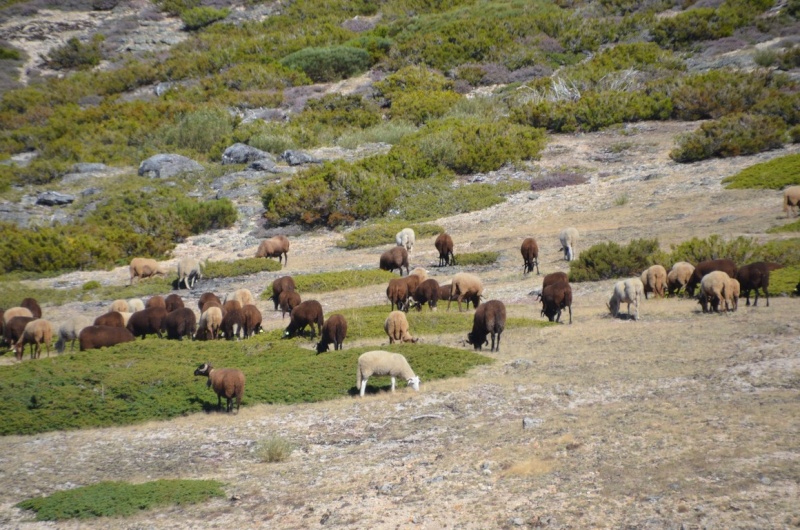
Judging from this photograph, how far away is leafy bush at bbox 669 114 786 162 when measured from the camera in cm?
3319

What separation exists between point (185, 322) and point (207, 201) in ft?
63.6

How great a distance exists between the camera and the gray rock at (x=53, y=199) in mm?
37969

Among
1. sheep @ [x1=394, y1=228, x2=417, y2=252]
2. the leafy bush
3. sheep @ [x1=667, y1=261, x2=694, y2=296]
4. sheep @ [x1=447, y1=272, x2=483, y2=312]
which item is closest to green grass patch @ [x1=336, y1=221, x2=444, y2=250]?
sheep @ [x1=394, y1=228, x2=417, y2=252]

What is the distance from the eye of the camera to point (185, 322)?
1858 cm

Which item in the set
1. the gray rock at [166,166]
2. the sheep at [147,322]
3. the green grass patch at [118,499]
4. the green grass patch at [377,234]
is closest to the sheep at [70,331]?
the sheep at [147,322]

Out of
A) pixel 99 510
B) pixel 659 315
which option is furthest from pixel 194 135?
pixel 99 510

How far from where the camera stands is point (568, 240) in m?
24.2

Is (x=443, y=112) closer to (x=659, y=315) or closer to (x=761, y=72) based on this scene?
(x=761, y=72)

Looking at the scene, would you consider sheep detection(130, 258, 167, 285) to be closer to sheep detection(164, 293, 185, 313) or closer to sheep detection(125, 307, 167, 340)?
sheep detection(164, 293, 185, 313)

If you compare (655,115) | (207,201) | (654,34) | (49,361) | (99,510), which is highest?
(654,34)

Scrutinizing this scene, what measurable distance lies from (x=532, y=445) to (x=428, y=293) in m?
10.0

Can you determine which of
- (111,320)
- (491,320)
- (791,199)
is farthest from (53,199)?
(791,199)

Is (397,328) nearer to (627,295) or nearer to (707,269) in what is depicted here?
(627,295)

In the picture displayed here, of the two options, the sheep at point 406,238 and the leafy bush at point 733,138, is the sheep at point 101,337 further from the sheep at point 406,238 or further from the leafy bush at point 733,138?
the leafy bush at point 733,138
